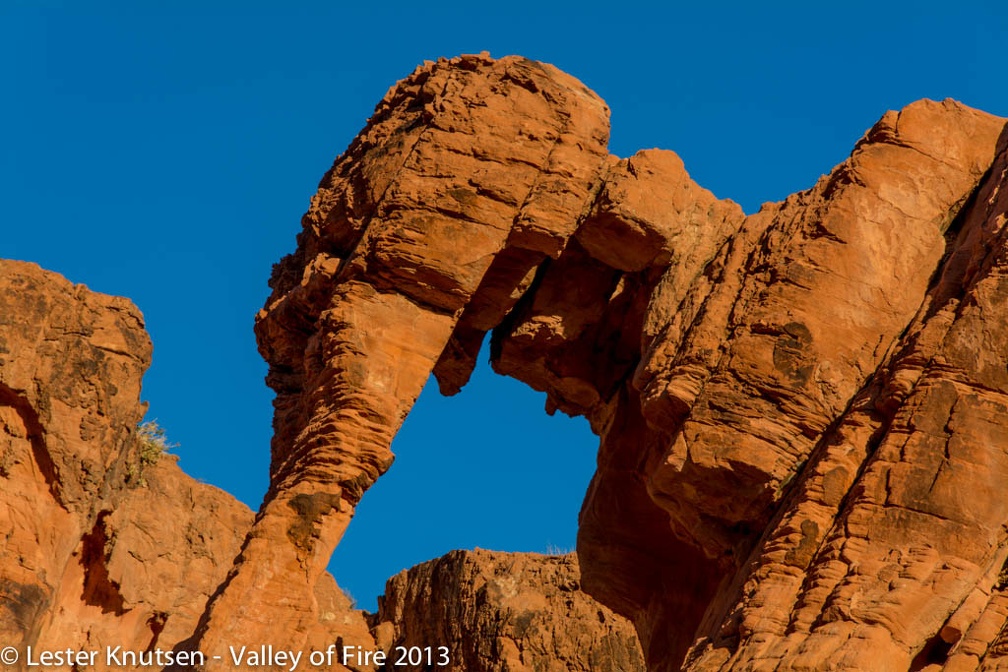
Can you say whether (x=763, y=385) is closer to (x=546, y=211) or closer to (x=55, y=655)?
(x=546, y=211)

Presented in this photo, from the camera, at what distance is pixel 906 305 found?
64.8ft

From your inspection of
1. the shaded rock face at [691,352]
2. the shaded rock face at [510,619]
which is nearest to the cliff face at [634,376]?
the shaded rock face at [691,352]

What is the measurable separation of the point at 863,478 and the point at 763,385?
237cm

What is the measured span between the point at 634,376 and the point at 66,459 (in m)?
7.32

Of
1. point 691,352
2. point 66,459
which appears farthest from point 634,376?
point 66,459

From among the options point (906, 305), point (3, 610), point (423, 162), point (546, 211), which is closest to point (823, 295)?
point (906, 305)

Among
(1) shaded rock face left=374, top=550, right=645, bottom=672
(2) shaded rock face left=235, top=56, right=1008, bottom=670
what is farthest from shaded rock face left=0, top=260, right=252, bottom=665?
(1) shaded rock face left=374, top=550, right=645, bottom=672

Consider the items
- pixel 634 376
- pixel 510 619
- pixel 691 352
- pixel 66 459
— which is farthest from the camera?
pixel 510 619

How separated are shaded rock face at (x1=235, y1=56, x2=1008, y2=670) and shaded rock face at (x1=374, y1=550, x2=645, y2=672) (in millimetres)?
5387

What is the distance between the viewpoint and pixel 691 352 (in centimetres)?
2016

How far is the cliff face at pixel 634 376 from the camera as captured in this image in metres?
16.9

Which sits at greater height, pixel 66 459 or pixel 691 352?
pixel 66 459

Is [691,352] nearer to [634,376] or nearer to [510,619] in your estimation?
[634,376]

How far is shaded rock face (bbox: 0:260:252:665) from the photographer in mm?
20766
